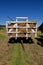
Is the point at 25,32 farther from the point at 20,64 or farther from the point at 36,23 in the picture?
→ the point at 20,64

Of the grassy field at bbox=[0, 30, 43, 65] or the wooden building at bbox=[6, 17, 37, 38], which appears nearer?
the grassy field at bbox=[0, 30, 43, 65]

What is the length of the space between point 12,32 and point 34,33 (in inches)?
88.8

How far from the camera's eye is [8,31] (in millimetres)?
17469

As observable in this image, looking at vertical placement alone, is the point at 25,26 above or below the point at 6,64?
above

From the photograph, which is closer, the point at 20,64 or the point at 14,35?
the point at 20,64

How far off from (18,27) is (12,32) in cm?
81

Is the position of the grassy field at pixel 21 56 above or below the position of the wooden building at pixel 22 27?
below

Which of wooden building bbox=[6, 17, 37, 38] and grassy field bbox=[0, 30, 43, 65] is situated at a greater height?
wooden building bbox=[6, 17, 37, 38]

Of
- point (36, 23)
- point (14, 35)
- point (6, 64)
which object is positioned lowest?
point (6, 64)

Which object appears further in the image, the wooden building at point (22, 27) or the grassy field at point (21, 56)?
the wooden building at point (22, 27)

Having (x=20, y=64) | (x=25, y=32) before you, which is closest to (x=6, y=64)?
(x=20, y=64)

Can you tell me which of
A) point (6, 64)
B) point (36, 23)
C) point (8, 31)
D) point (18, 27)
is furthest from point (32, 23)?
point (6, 64)

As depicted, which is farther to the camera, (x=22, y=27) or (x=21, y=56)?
(x=22, y=27)

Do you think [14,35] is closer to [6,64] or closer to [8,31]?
[8,31]
